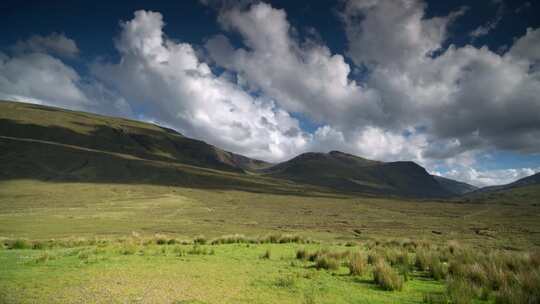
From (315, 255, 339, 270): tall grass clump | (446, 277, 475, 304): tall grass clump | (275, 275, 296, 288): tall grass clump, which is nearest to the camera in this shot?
(446, 277, 475, 304): tall grass clump

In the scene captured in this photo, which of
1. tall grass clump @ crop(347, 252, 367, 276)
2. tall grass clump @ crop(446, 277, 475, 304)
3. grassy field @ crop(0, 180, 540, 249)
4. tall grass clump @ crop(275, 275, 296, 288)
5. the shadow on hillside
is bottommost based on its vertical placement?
grassy field @ crop(0, 180, 540, 249)

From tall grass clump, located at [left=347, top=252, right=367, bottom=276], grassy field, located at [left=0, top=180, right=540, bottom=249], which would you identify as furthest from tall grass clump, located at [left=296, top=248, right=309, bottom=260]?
grassy field, located at [left=0, top=180, right=540, bottom=249]

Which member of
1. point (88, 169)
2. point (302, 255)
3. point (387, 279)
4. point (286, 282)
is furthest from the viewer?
point (88, 169)

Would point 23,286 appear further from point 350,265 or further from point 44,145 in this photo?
point 44,145

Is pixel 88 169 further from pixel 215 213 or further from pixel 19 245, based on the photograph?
pixel 19 245

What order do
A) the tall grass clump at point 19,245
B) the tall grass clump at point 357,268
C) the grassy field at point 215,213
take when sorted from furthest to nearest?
the grassy field at point 215,213 → the tall grass clump at point 19,245 → the tall grass clump at point 357,268

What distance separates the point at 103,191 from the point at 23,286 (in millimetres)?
91344

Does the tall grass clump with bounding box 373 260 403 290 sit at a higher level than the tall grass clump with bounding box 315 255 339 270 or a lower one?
higher

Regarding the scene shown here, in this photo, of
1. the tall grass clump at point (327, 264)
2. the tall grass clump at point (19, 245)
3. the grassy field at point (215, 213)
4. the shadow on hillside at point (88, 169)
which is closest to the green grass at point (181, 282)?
the tall grass clump at point (327, 264)

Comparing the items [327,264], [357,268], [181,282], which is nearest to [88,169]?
[181,282]

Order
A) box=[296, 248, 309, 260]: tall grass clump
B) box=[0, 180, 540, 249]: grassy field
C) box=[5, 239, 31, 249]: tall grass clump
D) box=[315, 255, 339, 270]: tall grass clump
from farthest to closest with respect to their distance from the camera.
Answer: box=[0, 180, 540, 249]: grassy field → box=[5, 239, 31, 249]: tall grass clump → box=[296, 248, 309, 260]: tall grass clump → box=[315, 255, 339, 270]: tall grass clump

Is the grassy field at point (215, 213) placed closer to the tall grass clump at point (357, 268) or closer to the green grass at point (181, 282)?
the green grass at point (181, 282)

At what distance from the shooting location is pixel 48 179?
112 meters

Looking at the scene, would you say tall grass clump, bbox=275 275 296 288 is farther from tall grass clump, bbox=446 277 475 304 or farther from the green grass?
tall grass clump, bbox=446 277 475 304
